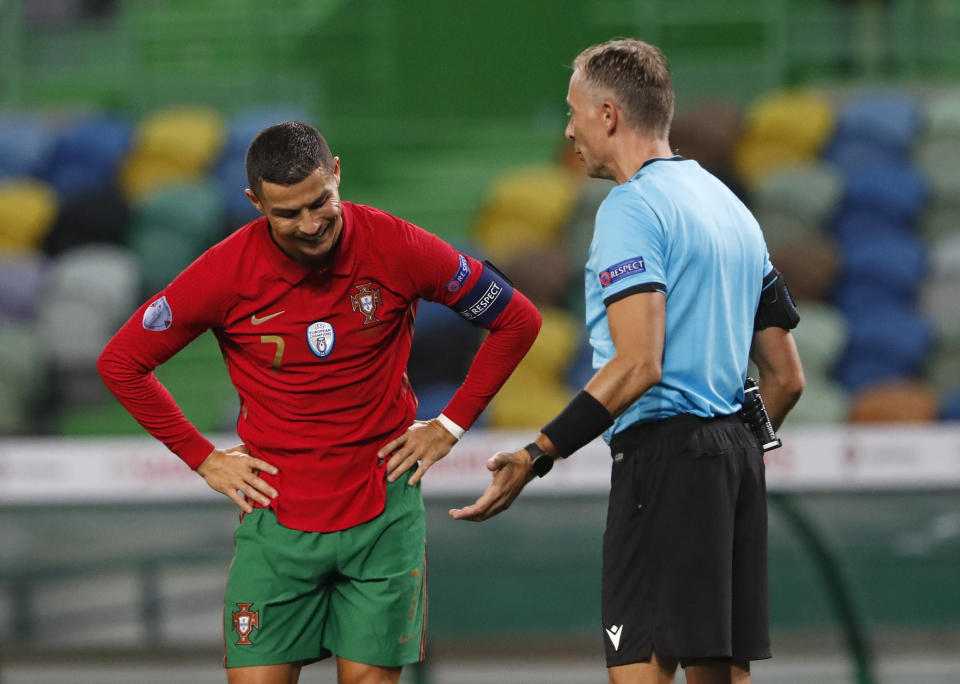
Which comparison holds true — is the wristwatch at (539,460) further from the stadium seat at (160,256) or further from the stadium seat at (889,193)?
the stadium seat at (889,193)

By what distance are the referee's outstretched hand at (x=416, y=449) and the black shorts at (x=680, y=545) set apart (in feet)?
1.26

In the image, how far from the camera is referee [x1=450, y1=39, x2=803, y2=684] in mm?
2250

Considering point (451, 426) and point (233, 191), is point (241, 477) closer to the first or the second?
point (451, 426)

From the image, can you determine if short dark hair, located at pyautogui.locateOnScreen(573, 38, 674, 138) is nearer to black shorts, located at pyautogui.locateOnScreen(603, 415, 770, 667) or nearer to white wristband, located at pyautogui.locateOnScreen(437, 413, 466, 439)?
black shorts, located at pyautogui.locateOnScreen(603, 415, 770, 667)

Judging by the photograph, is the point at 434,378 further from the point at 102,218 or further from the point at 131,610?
the point at 102,218

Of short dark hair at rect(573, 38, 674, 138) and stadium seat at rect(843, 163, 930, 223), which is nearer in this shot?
short dark hair at rect(573, 38, 674, 138)

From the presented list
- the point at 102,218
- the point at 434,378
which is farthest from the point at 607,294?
the point at 102,218

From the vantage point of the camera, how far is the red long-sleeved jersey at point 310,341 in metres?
2.42

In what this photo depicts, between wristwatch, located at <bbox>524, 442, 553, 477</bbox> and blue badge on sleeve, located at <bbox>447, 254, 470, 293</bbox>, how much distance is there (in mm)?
377

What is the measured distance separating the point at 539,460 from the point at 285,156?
720 mm

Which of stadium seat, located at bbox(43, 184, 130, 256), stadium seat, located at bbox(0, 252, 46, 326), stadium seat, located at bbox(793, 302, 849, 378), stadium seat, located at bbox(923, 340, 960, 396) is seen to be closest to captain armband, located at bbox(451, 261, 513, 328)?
stadium seat, located at bbox(793, 302, 849, 378)

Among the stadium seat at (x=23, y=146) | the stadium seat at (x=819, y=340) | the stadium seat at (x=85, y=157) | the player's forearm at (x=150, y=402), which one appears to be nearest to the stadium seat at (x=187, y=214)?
the stadium seat at (x=85, y=157)

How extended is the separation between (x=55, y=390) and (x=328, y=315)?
4.51 meters

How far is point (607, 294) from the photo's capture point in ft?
7.39
